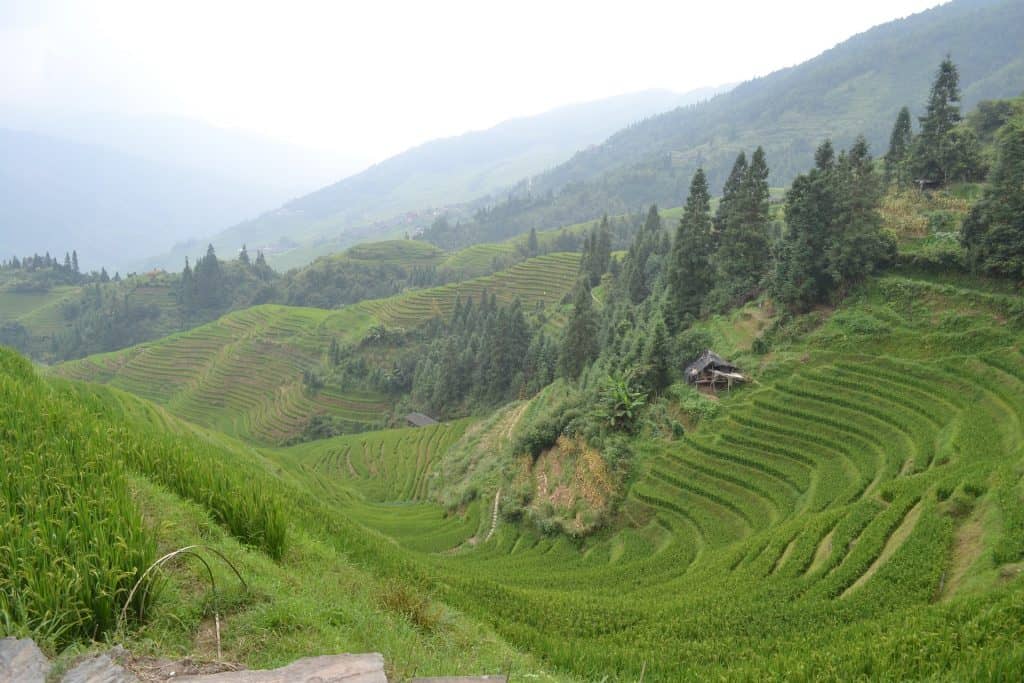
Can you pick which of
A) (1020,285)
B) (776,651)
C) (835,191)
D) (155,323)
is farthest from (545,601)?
(155,323)

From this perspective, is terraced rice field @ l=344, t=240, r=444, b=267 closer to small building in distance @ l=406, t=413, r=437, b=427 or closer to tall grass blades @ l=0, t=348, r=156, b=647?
small building in distance @ l=406, t=413, r=437, b=427

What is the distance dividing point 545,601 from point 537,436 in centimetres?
1671

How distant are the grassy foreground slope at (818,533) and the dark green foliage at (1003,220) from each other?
5.43 ft

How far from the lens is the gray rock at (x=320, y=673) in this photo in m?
3.89

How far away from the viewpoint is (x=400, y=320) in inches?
4038

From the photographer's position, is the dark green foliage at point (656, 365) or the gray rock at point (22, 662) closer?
the gray rock at point (22, 662)

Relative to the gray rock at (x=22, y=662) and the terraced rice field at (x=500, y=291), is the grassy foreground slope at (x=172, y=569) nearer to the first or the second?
the gray rock at (x=22, y=662)

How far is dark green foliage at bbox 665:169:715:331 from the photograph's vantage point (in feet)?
120

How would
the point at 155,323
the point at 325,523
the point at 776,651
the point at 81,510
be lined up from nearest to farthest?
1. the point at 81,510
2. the point at 776,651
3. the point at 325,523
4. the point at 155,323

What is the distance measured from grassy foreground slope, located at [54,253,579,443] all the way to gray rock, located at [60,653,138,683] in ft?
244

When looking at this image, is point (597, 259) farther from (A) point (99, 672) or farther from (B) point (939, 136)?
(A) point (99, 672)

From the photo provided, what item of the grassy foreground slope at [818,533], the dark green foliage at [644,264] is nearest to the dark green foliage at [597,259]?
the dark green foliage at [644,264]

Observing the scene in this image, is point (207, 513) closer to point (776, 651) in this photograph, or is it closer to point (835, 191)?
point (776, 651)

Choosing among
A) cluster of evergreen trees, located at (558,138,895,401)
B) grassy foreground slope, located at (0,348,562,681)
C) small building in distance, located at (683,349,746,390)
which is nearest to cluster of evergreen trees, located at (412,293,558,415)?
cluster of evergreen trees, located at (558,138,895,401)
